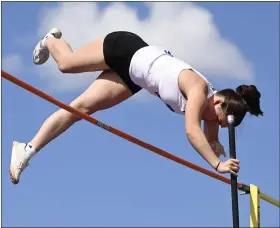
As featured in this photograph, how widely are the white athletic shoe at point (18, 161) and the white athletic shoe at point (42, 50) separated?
2.42ft

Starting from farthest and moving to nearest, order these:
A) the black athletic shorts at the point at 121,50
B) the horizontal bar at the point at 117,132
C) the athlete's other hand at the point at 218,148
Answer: the athlete's other hand at the point at 218,148, the black athletic shorts at the point at 121,50, the horizontal bar at the point at 117,132

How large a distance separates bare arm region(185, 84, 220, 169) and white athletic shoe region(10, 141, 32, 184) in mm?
1340

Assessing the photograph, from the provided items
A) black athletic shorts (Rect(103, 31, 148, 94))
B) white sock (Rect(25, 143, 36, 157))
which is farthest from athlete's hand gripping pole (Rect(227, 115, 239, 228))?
white sock (Rect(25, 143, 36, 157))

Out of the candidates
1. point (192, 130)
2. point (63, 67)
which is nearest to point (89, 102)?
point (63, 67)

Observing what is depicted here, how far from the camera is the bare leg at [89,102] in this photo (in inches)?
235

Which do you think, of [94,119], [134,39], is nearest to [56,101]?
[94,119]

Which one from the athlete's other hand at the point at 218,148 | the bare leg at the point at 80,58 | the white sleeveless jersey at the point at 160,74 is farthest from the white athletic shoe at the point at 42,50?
the athlete's other hand at the point at 218,148

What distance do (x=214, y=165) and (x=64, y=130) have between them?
130 centimetres

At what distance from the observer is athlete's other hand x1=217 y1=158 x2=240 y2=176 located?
5.42 meters

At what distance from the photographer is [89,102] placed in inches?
236

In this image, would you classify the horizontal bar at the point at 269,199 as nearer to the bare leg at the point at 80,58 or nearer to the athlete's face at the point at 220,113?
the athlete's face at the point at 220,113

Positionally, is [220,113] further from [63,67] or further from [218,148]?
[63,67]

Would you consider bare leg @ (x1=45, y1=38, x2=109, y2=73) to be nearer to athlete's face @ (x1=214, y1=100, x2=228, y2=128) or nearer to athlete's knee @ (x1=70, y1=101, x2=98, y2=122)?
athlete's knee @ (x1=70, y1=101, x2=98, y2=122)

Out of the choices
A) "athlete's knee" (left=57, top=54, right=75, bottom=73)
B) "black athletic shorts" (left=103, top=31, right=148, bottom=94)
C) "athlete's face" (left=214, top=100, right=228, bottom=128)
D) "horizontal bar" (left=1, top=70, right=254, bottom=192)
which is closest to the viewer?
"horizontal bar" (left=1, top=70, right=254, bottom=192)
